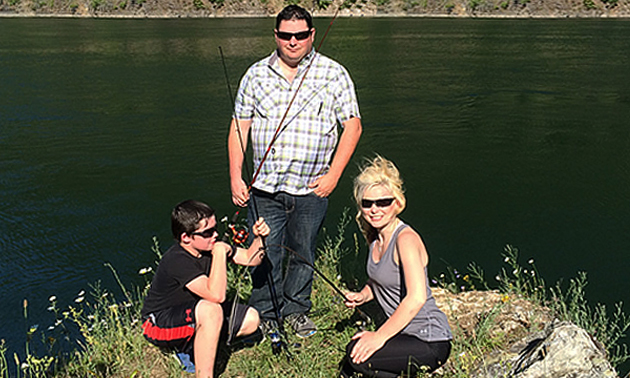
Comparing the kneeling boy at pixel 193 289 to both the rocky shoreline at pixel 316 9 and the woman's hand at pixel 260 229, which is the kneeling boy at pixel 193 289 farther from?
the rocky shoreline at pixel 316 9

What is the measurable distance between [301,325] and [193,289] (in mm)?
918

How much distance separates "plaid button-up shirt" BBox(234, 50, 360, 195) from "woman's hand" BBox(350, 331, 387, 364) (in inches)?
35.0

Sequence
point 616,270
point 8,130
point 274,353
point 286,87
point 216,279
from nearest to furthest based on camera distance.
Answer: point 216,279, point 286,87, point 274,353, point 616,270, point 8,130

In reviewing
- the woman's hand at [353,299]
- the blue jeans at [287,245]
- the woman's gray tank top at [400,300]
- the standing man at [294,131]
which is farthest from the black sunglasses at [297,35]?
the woman's hand at [353,299]

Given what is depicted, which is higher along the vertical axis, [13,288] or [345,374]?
[345,374]

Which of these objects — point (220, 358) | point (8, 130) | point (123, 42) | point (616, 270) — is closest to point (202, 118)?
point (8, 130)

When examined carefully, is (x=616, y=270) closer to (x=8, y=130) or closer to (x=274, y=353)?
(x=274, y=353)

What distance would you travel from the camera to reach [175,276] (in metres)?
3.15

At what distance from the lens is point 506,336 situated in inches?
144

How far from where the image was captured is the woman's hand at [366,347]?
2986 millimetres

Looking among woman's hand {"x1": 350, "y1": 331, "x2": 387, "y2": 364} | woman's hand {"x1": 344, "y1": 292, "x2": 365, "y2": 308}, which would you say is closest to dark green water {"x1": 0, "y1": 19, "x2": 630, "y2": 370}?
woman's hand {"x1": 344, "y1": 292, "x2": 365, "y2": 308}

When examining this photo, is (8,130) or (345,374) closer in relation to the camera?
(345,374)

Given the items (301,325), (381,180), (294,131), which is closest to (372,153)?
(301,325)

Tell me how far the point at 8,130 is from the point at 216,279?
10448mm
